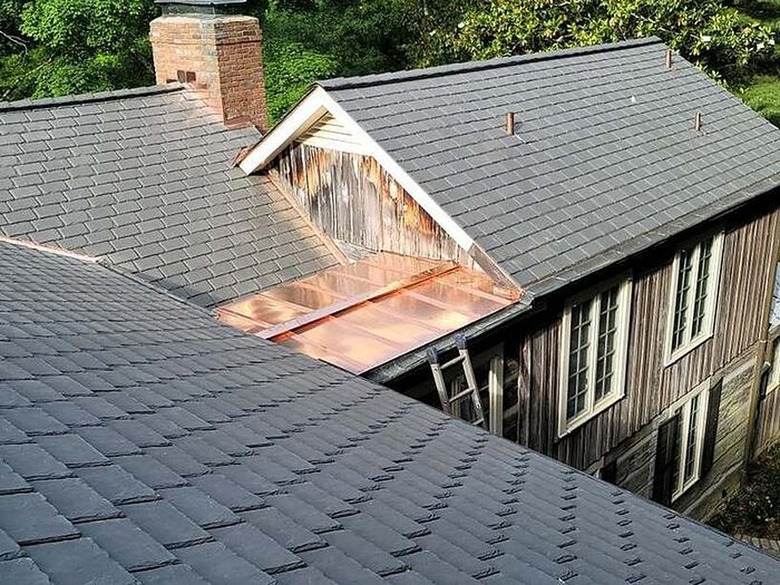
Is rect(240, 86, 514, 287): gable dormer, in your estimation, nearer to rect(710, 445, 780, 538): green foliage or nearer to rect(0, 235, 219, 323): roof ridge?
rect(0, 235, 219, 323): roof ridge

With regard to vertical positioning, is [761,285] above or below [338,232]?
below

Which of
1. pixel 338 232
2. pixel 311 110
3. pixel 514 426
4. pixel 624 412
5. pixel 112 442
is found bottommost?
pixel 624 412

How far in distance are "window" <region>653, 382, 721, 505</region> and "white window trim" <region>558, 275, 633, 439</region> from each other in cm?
201

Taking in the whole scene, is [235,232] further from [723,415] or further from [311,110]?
[723,415]

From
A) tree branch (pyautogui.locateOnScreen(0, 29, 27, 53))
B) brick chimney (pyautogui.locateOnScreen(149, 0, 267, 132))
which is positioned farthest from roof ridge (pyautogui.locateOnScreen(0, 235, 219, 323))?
tree branch (pyautogui.locateOnScreen(0, 29, 27, 53))

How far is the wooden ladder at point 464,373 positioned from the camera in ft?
24.4

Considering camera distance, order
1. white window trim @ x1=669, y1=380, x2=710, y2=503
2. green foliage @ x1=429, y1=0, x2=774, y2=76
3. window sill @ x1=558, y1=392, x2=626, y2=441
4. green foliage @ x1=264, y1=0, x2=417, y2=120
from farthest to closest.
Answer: green foliage @ x1=264, y1=0, x2=417, y2=120 < green foliage @ x1=429, y1=0, x2=774, y2=76 < white window trim @ x1=669, y1=380, x2=710, y2=503 < window sill @ x1=558, y1=392, x2=626, y2=441

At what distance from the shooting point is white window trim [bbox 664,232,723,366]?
11375 mm

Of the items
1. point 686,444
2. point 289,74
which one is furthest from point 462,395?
point 289,74

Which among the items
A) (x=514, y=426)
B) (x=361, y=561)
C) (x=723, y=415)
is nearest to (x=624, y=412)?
(x=514, y=426)

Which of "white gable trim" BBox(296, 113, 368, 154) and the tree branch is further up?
the tree branch

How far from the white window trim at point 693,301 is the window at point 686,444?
929 millimetres

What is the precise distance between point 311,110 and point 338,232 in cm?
161

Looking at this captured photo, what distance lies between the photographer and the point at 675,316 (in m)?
11.7
